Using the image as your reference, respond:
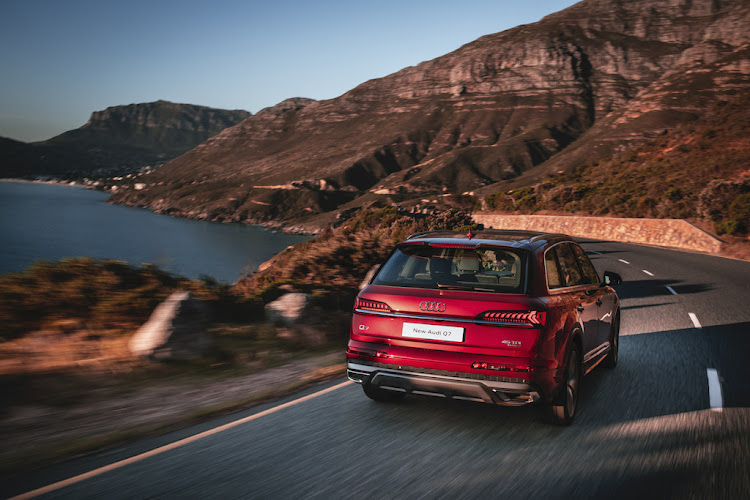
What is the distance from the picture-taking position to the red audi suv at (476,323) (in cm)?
430

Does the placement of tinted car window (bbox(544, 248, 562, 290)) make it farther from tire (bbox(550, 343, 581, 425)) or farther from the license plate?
the license plate

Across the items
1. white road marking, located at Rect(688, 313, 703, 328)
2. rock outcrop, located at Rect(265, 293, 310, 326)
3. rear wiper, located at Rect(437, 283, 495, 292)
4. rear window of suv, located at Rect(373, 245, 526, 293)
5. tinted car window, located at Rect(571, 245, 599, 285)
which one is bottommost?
white road marking, located at Rect(688, 313, 703, 328)

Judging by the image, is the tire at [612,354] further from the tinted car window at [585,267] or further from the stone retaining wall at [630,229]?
the stone retaining wall at [630,229]

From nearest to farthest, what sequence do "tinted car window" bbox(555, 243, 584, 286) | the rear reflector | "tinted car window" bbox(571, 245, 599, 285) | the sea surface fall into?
the rear reflector
"tinted car window" bbox(555, 243, 584, 286)
"tinted car window" bbox(571, 245, 599, 285)
the sea surface

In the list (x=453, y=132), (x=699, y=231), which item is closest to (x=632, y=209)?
(x=699, y=231)

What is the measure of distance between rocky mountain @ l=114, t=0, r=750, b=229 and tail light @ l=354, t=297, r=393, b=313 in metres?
99.4

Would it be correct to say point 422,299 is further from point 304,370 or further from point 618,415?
point 304,370

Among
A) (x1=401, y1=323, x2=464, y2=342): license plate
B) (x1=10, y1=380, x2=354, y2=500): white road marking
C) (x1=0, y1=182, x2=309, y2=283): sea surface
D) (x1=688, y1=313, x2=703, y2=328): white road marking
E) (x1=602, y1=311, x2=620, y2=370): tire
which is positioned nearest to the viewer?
(x1=10, y1=380, x2=354, y2=500): white road marking

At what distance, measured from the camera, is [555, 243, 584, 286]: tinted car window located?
528 cm

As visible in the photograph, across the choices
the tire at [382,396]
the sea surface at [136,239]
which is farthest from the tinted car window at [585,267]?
the sea surface at [136,239]

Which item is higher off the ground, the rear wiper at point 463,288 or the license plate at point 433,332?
the rear wiper at point 463,288

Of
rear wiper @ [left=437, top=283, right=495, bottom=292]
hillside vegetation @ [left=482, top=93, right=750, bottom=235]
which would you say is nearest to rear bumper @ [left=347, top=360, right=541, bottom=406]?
rear wiper @ [left=437, top=283, right=495, bottom=292]

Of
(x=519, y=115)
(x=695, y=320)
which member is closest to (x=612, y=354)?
(x=695, y=320)

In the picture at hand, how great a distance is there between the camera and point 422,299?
454 cm
